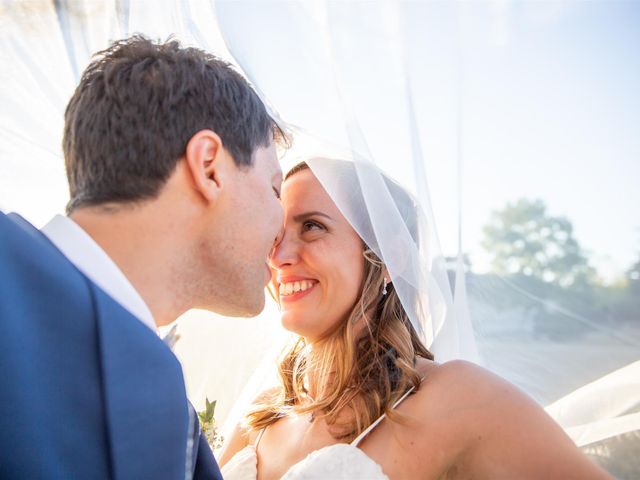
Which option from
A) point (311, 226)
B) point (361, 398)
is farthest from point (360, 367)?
point (311, 226)

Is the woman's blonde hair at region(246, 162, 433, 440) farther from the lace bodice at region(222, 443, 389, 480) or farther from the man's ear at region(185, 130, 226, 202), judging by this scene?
the man's ear at region(185, 130, 226, 202)

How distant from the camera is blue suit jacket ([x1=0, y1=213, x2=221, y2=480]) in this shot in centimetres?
117

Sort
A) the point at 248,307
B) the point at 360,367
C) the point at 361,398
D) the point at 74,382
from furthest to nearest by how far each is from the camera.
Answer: the point at 360,367 → the point at 361,398 → the point at 248,307 → the point at 74,382

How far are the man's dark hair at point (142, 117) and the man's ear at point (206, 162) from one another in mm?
35

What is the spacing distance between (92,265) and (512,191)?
122 centimetres

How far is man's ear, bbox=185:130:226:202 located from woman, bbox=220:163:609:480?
2.09 ft

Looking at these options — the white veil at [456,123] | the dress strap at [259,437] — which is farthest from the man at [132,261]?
the dress strap at [259,437]

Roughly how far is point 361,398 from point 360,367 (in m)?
0.19

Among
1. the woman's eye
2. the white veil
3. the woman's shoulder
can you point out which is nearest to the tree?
the white veil

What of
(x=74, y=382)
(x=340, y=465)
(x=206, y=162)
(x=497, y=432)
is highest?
(x=206, y=162)

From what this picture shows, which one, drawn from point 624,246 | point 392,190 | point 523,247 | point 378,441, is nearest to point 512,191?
point 523,247

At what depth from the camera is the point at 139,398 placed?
50.2 inches

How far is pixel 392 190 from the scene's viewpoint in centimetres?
208

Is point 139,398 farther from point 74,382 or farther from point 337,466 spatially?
point 337,466
